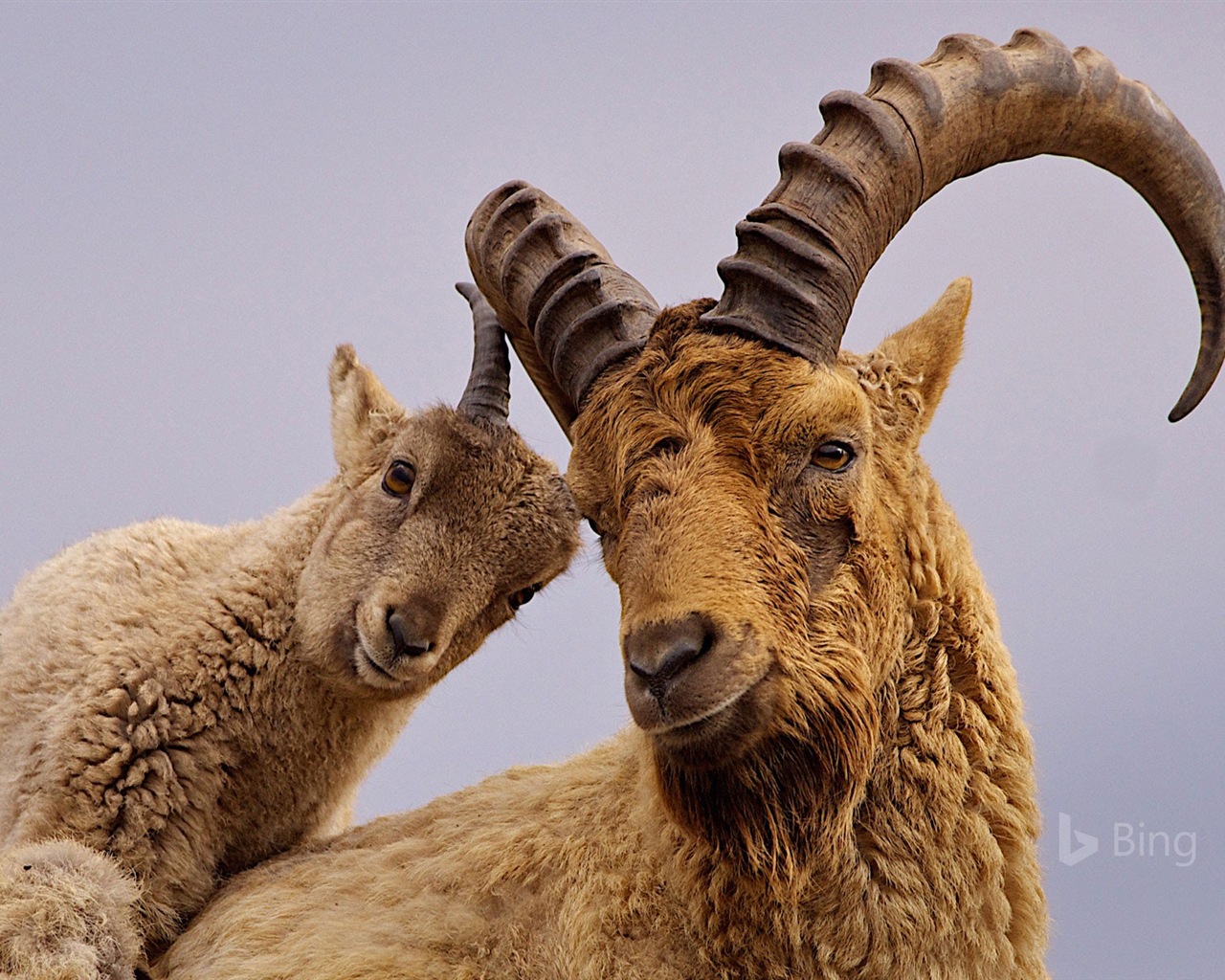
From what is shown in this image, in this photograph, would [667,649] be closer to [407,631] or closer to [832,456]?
[832,456]

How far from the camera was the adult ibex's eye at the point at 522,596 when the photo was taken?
6.95 metres

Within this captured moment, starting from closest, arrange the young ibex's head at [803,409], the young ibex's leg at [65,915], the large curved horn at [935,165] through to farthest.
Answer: the young ibex's head at [803,409]
the large curved horn at [935,165]
the young ibex's leg at [65,915]

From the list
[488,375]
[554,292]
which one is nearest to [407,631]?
[488,375]

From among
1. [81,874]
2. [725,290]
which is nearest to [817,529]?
[725,290]

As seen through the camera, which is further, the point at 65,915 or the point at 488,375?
the point at 488,375

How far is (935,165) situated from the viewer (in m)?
5.06

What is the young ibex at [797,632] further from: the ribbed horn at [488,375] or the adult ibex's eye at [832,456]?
the ribbed horn at [488,375]

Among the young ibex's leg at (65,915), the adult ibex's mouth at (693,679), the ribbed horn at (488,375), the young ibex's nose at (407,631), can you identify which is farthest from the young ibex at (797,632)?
the ribbed horn at (488,375)

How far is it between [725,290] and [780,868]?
6.25ft

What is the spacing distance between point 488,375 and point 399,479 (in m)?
0.67

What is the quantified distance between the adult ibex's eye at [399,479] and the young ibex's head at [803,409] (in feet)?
5.12

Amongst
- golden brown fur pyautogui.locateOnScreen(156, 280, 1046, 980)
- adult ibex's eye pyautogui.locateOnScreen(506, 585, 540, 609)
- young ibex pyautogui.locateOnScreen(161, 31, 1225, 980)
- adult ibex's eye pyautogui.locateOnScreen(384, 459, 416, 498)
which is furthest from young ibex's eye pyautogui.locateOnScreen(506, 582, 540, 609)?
golden brown fur pyautogui.locateOnScreen(156, 280, 1046, 980)

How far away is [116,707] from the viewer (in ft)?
20.4

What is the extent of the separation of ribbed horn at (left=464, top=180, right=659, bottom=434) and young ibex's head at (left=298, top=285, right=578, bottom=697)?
1.94 ft
